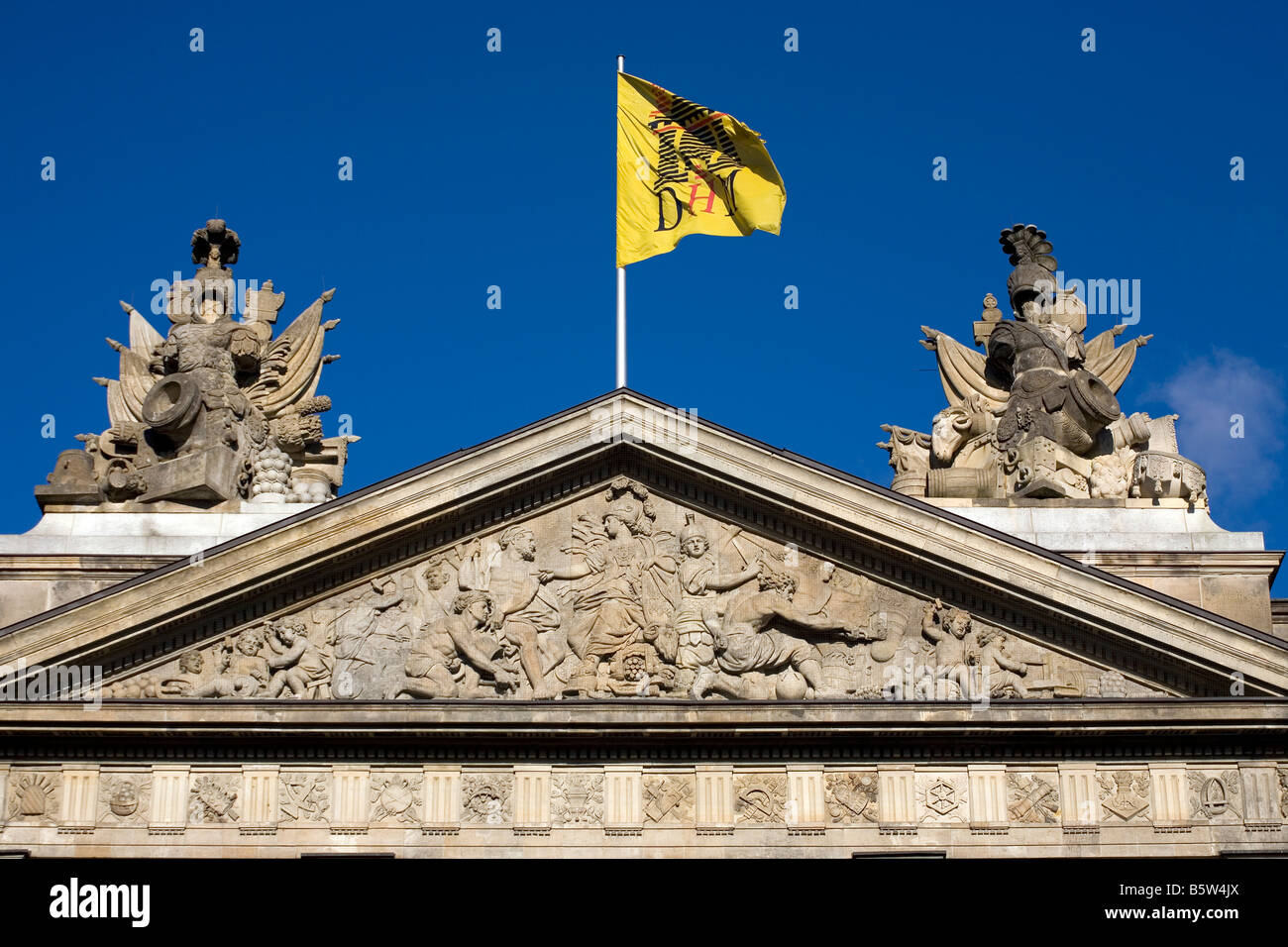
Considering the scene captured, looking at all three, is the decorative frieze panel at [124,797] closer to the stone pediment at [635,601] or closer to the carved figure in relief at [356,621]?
the stone pediment at [635,601]

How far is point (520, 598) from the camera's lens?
84.0ft

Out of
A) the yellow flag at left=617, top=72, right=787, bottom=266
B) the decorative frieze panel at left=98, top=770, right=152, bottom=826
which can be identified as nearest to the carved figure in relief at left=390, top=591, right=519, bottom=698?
the decorative frieze panel at left=98, top=770, right=152, bottom=826

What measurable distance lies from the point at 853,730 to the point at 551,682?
11.1 ft

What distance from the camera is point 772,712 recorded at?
81.0ft

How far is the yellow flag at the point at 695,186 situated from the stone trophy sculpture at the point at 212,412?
15.1 ft

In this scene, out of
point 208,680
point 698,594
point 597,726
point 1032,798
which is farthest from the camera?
point 698,594

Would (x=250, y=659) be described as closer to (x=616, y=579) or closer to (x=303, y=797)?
(x=303, y=797)

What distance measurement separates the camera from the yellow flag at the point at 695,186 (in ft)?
97.3

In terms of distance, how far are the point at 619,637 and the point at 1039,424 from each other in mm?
6760

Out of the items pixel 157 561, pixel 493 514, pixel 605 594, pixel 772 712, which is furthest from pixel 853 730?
pixel 157 561

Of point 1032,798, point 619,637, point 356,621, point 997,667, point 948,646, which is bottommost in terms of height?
point 1032,798

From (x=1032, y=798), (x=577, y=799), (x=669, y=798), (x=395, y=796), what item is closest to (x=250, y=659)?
(x=395, y=796)
